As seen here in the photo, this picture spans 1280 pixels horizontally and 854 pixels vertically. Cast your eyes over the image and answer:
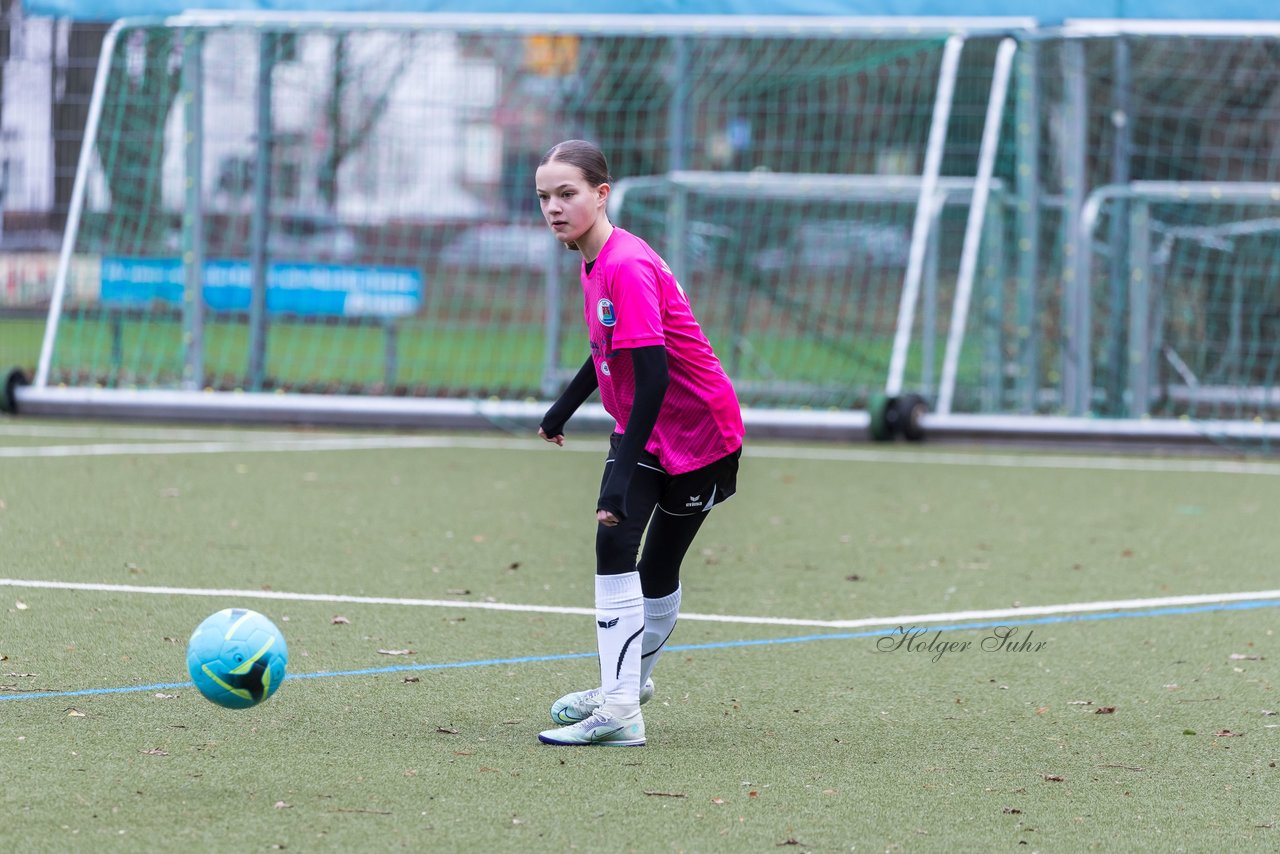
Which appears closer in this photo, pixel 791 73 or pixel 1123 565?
pixel 1123 565

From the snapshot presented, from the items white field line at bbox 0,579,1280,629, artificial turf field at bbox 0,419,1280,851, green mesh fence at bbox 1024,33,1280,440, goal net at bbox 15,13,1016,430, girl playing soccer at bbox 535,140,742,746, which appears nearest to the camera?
artificial turf field at bbox 0,419,1280,851

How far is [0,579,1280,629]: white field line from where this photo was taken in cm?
630

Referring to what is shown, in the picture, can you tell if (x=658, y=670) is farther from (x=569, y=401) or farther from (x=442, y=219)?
(x=442, y=219)

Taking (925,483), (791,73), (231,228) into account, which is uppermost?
(791,73)

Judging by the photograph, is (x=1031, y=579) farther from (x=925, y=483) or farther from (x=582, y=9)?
(x=582, y=9)

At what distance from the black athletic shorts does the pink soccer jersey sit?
0.03 m

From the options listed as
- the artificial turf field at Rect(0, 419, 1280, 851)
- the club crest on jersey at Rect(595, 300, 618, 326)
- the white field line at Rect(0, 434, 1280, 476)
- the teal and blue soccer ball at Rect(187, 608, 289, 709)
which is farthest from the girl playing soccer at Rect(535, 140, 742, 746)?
the white field line at Rect(0, 434, 1280, 476)

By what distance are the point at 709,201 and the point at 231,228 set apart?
13.3 ft

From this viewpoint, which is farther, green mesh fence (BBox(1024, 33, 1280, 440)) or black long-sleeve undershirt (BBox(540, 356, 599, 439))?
green mesh fence (BBox(1024, 33, 1280, 440))

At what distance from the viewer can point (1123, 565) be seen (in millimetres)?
7652

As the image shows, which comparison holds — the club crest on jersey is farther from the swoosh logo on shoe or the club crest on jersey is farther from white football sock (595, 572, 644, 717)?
the swoosh logo on shoe

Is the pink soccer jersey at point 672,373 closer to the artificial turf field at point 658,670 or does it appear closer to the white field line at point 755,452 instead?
the artificial turf field at point 658,670

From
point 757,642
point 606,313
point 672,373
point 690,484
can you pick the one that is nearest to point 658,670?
point 757,642

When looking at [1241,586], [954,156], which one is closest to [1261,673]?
[1241,586]
